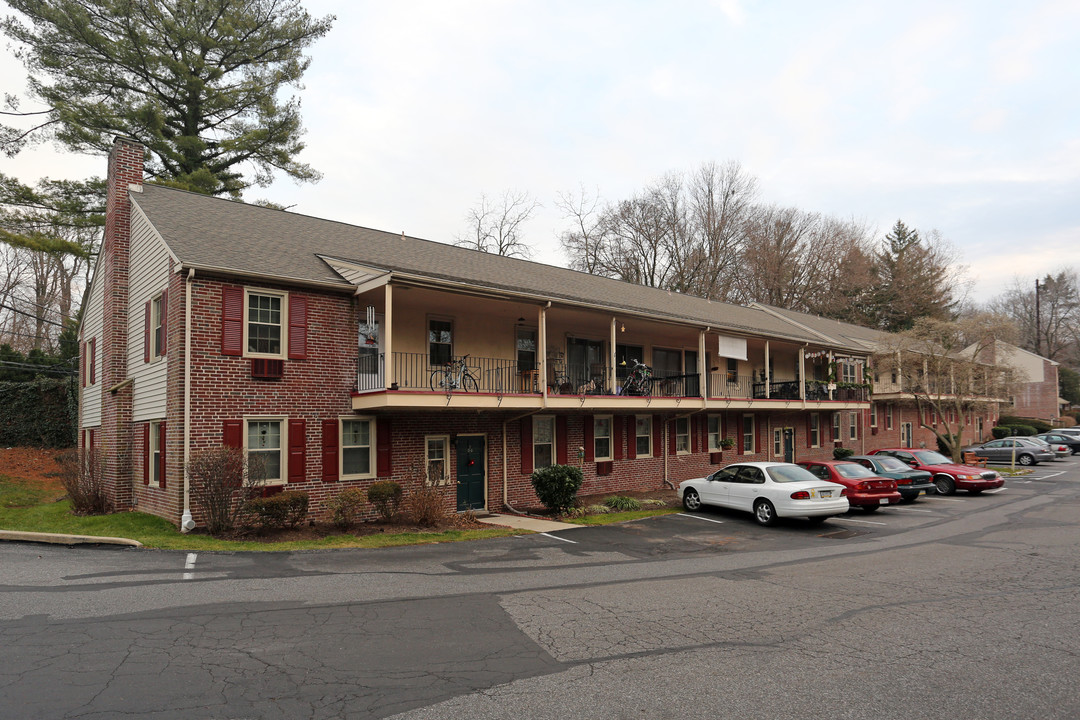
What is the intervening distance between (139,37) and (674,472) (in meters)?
27.8

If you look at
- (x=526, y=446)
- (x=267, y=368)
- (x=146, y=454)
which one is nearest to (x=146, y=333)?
(x=146, y=454)

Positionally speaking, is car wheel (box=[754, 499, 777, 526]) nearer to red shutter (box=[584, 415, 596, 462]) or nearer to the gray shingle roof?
red shutter (box=[584, 415, 596, 462])

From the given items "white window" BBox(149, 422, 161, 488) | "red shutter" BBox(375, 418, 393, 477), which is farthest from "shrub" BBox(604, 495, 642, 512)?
"white window" BBox(149, 422, 161, 488)

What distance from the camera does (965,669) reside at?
613 cm

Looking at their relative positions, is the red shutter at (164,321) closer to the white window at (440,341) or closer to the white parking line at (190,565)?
the white parking line at (190,565)

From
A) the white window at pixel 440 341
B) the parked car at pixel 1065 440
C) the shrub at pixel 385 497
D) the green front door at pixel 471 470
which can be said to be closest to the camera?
the shrub at pixel 385 497

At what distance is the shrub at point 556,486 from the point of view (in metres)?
17.1

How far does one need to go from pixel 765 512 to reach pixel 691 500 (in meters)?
2.62

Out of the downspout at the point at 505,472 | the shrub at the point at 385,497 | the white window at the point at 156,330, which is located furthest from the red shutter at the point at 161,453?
the downspout at the point at 505,472

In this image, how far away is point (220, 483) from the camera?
12.9 metres

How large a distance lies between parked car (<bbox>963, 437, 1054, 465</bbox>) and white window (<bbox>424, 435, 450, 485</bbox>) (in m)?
29.5

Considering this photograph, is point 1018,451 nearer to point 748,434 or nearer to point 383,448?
point 748,434

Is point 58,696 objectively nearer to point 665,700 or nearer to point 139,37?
point 665,700

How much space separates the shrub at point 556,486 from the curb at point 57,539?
8.85 metres
